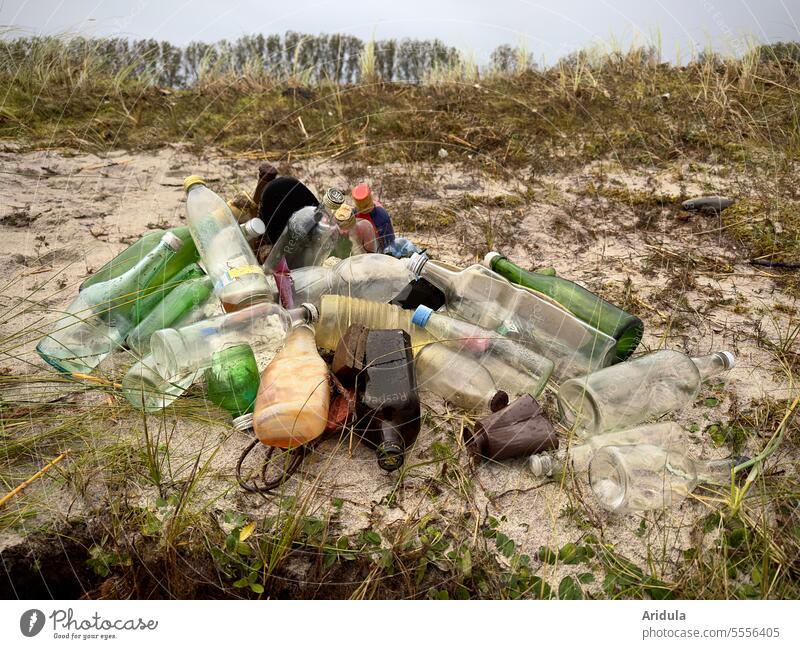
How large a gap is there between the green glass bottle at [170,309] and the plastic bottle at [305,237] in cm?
28

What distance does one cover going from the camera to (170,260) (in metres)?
2.23

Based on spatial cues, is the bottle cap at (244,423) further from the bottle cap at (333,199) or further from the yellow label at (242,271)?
the bottle cap at (333,199)

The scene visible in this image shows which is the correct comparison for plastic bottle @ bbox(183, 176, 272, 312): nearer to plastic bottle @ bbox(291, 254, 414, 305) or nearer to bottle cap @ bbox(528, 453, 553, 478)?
plastic bottle @ bbox(291, 254, 414, 305)

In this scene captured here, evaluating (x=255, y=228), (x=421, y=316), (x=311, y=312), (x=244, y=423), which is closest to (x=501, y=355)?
(x=421, y=316)

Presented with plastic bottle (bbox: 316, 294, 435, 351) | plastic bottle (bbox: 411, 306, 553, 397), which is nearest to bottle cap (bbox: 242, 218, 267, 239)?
plastic bottle (bbox: 316, 294, 435, 351)

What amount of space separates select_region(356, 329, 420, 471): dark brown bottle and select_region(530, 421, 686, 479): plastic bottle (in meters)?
0.36

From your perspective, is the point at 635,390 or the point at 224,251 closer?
the point at 635,390

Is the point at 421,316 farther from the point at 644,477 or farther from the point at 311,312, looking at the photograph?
the point at 644,477

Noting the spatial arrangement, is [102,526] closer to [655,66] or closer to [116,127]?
[116,127]

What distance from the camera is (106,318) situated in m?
2.07

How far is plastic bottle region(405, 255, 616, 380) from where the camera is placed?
1960mm

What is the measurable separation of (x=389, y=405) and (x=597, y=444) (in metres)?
0.61
